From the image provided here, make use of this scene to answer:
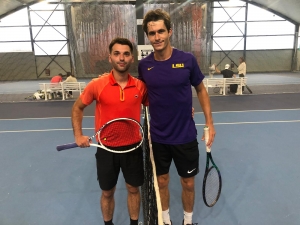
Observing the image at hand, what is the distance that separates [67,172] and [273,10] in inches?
784

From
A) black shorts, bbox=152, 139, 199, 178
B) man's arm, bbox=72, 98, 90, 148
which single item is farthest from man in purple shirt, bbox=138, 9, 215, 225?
man's arm, bbox=72, 98, 90, 148

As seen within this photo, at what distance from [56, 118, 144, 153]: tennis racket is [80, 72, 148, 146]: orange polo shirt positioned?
6 cm

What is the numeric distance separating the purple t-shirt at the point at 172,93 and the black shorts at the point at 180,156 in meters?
0.06

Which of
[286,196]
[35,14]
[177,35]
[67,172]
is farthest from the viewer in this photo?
[35,14]

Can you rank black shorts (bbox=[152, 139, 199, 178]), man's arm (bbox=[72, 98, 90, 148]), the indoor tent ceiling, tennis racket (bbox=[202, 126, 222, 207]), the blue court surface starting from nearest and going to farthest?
1. man's arm (bbox=[72, 98, 90, 148])
2. black shorts (bbox=[152, 139, 199, 178])
3. tennis racket (bbox=[202, 126, 222, 207])
4. the blue court surface
5. the indoor tent ceiling

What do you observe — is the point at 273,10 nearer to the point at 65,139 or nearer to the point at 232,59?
the point at 232,59

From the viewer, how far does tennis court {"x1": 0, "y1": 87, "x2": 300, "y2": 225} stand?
288 centimetres

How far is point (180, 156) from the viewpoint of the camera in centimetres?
228

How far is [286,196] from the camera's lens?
3133mm

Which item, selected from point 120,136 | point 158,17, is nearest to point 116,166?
point 120,136

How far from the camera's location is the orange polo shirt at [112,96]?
2113 millimetres

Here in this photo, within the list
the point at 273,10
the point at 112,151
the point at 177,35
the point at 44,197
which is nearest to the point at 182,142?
the point at 112,151

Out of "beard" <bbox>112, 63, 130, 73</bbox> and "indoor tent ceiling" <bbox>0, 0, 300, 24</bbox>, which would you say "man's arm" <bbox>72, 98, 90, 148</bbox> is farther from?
"indoor tent ceiling" <bbox>0, 0, 300, 24</bbox>

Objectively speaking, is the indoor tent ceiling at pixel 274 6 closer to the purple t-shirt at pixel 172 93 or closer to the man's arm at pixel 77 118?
→ the man's arm at pixel 77 118
